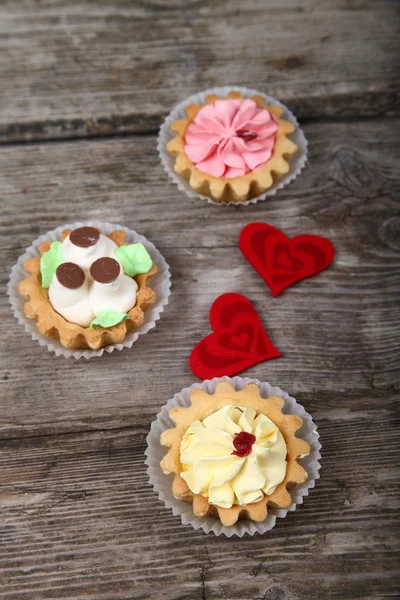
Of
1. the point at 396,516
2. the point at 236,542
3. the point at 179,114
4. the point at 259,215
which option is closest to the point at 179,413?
the point at 236,542

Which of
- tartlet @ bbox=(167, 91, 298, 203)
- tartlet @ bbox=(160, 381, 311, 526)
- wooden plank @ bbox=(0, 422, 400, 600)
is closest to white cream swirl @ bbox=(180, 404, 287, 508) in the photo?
tartlet @ bbox=(160, 381, 311, 526)

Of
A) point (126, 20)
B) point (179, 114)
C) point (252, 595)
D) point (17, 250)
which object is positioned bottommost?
point (252, 595)

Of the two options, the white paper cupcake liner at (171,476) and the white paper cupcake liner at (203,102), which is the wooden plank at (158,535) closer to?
the white paper cupcake liner at (171,476)

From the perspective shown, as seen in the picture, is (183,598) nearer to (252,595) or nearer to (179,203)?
(252,595)

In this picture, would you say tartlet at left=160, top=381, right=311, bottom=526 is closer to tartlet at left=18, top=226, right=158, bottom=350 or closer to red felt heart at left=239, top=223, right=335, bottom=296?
tartlet at left=18, top=226, right=158, bottom=350

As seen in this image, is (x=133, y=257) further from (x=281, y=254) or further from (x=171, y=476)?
(x=171, y=476)

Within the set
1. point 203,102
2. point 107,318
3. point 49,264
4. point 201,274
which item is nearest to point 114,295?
point 107,318
